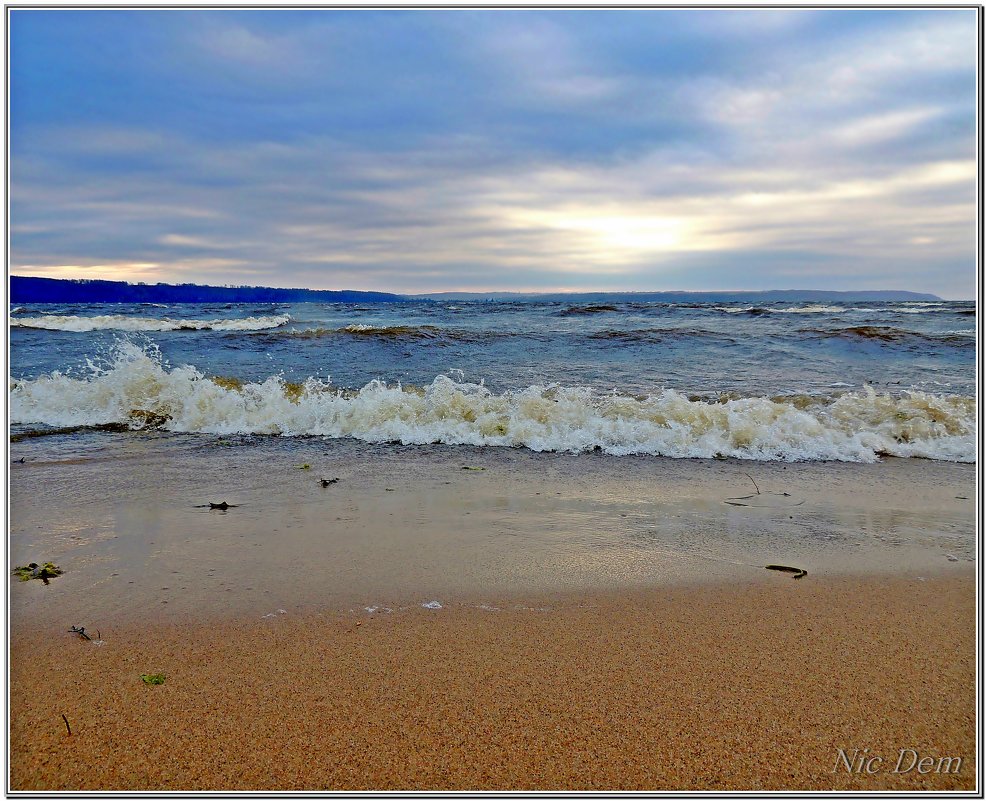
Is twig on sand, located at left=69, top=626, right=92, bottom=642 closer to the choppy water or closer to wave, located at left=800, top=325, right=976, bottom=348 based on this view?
the choppy water

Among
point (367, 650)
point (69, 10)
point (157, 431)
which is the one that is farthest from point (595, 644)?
Answer: point (157, 431)

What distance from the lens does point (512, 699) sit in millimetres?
1738

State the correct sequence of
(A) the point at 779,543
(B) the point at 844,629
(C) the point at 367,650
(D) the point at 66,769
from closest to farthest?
1. (D) the point at 66,769
2. (C) the point at 367,650
3. (B) the point at 844,629
4. (A) the point at 779,543

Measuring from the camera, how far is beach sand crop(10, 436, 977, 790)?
1515 millimetres

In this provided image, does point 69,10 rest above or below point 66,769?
above

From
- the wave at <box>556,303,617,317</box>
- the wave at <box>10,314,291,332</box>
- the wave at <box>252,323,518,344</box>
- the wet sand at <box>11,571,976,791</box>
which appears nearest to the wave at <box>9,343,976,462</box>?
the wet sand at <box>11,571,976,791</box>

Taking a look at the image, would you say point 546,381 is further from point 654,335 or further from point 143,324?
point 143,324

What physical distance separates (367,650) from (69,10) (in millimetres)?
2162

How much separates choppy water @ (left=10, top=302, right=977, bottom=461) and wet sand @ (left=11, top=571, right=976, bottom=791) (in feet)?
3.97

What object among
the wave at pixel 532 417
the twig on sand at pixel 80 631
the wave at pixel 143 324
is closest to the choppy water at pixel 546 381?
the wave at pixel 532 417

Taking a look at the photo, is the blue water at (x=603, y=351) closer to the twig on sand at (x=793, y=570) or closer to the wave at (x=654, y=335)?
the wave at (x=654, y=335)

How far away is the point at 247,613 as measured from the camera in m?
2.30

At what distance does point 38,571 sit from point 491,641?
2.06 metres

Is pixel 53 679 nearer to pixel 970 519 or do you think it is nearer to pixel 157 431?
pixel 970 519
